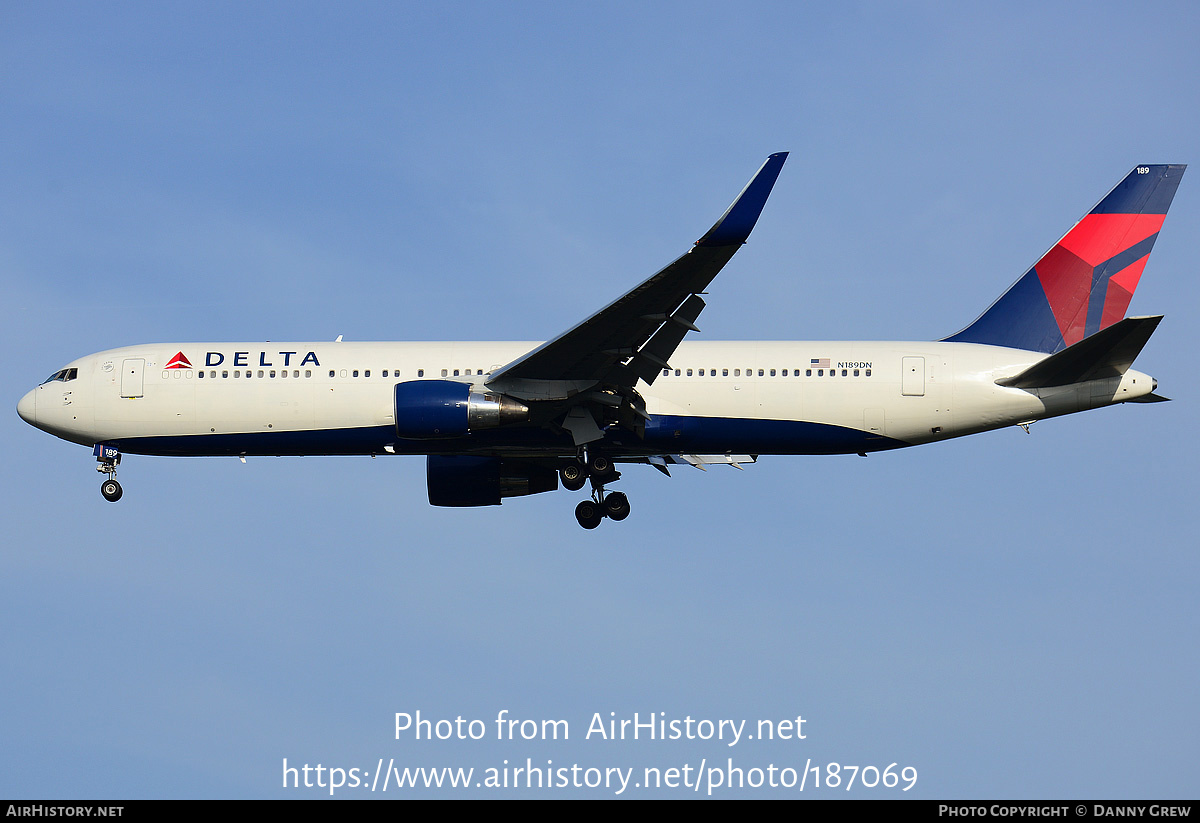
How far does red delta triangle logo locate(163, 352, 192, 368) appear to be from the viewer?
29.1 m

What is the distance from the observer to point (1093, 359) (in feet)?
85.8

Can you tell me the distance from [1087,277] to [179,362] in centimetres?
2168

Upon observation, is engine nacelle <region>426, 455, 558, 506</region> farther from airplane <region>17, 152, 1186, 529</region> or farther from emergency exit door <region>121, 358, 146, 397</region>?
emergency exit door <region>121, 358, 146, 397</region>

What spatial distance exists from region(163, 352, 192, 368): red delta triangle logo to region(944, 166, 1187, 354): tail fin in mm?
17984

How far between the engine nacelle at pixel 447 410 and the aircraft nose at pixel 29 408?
994cm

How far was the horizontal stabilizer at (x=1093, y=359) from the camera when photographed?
82.1 ft

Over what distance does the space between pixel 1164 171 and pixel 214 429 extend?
23.5 metres

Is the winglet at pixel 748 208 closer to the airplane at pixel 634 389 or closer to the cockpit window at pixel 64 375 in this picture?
the airplane at pixel 634 389

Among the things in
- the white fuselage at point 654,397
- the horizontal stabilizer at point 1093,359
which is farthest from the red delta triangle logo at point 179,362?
the horizontal stabilizer at point 1093,359

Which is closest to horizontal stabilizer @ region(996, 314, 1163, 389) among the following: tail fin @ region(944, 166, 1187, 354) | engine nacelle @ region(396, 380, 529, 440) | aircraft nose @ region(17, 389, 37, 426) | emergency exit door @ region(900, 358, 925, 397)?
emergency exit door @ region(900, 358, 925, 397)

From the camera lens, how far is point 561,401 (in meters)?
26.6

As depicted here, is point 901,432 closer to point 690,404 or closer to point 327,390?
point 690,404

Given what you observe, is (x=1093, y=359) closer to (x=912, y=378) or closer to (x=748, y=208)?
(x=912, y=378)

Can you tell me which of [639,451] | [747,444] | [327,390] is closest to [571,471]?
[639,451]
